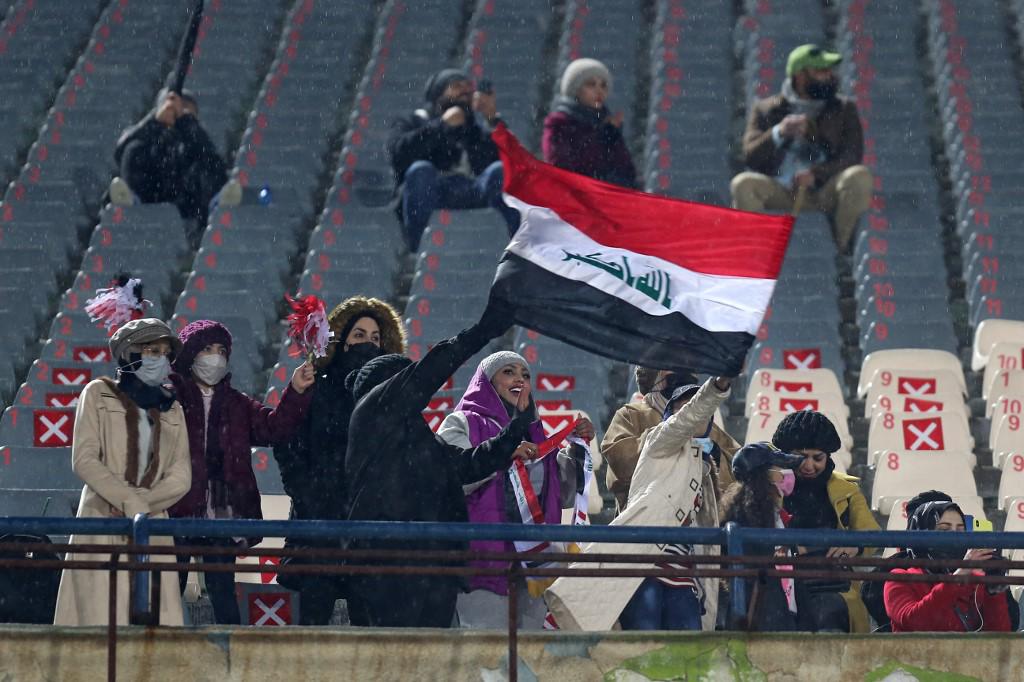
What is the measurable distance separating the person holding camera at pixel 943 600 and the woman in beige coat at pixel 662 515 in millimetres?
679

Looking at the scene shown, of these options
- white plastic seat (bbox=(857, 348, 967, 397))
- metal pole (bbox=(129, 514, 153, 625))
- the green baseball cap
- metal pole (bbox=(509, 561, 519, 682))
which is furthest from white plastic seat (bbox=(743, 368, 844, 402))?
metal pole (bbox=(129, 514, 153, 625))

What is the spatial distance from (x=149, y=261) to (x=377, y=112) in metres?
3.01

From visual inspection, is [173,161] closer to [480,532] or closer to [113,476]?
[113,476]

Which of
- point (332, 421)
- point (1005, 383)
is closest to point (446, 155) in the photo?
point (1005, 383)

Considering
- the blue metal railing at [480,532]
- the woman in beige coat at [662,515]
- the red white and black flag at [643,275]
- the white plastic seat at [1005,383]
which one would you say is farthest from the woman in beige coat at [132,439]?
the white plastic seat at [1005,383]

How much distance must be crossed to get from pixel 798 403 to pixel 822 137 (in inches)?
121

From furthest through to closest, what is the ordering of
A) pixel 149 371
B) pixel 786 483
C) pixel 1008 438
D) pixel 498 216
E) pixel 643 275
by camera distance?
pixel 498 216 < pixel 1008 438 < pixel 786 483 < pixel 149 371 < pixel 643 275

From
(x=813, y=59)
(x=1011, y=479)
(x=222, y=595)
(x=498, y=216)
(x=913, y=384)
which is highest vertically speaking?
(x=813, y=59)

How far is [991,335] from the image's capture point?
37.5ft

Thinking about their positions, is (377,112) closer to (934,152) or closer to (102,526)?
(934,152)

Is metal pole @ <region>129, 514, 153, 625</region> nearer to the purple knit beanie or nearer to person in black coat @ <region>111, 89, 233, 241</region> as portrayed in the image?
the purple knit beanie

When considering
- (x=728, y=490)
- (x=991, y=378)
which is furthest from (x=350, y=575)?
(x=991, y=378)

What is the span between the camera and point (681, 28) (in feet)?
54.5

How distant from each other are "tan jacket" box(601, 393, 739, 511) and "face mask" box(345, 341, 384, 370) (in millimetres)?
994
